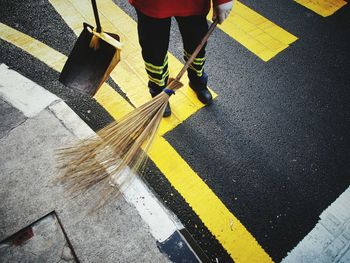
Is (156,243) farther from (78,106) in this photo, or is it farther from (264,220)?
(78,106)

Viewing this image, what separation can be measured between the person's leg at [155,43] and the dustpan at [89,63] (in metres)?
0.23

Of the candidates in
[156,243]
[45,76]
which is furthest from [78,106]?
[156,243]

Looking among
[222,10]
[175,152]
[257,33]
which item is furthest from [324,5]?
[175,152]

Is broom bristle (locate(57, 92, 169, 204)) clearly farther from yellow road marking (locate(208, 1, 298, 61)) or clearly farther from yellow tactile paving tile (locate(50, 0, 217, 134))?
yellow road marking (locate(208, 1, 298, 61))

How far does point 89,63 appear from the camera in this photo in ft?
6.95

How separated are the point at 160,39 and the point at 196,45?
0.40 metres

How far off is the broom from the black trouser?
28 centimetres

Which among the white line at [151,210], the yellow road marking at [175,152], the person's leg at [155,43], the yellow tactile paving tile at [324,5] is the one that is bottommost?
the white line at [151,210]

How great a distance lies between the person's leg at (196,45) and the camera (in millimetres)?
2173

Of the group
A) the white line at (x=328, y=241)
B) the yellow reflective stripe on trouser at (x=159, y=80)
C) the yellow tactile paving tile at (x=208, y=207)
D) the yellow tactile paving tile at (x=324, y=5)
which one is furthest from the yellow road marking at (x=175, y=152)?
the yellow tactile paving tile at (x=324, y=5)

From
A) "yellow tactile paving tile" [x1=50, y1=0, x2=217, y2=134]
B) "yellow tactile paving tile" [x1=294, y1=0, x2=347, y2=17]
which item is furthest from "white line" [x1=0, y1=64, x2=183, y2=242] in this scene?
"yellow tactile paving tile" [x1=294, y1=0, x2=347, y2=17]

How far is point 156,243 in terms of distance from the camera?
176 centimetres

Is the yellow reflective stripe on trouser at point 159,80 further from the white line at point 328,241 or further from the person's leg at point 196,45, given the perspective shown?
the white line at point 328,241

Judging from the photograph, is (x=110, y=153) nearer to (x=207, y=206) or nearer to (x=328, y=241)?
(x=207, y=206)
